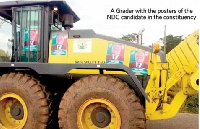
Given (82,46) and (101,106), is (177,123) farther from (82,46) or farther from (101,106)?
(82,46)

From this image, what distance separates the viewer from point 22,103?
3953 mm

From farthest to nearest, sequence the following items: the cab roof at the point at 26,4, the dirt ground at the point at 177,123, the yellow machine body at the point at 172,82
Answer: the dirt ground at the point at 177,123, the cab roof at the point at 26,4, the yellow machine body at the point at 172,82

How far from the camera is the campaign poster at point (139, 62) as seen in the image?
4023 mm

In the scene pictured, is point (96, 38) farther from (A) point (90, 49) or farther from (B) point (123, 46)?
(B) point (123, 46)

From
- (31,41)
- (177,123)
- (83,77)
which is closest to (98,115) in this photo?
(83,77)

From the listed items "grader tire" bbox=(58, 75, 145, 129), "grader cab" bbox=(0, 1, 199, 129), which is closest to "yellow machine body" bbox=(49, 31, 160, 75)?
"grader cab" bbox=(0, 1, 199, 129)

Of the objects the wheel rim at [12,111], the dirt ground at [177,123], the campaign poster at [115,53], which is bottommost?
the dirt ground at [177,123]

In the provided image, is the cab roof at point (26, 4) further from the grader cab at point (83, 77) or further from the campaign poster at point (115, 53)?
the campaign poster at point (115, 53)

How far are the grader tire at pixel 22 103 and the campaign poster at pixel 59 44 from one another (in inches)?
27.4

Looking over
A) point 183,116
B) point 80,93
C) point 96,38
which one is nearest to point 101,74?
point 80,93

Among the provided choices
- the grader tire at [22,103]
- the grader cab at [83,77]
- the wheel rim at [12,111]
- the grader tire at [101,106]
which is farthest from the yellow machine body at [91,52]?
the wheel rim at [12,111]

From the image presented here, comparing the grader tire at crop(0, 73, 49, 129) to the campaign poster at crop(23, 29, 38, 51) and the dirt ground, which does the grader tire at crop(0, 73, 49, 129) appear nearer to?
the campaign poster at crop(23, 29, 38, 51)

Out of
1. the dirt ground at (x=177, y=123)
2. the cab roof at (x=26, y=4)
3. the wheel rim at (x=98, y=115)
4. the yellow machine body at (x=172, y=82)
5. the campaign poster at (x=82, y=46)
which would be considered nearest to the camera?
the wheel rim at (x=98, y=115)

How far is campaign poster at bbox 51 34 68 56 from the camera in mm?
4199
